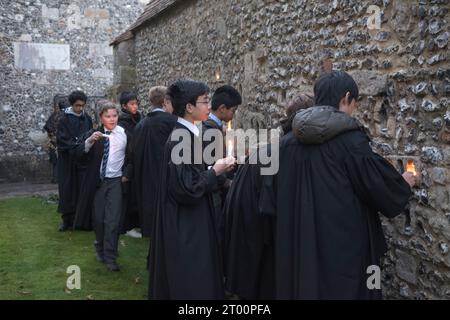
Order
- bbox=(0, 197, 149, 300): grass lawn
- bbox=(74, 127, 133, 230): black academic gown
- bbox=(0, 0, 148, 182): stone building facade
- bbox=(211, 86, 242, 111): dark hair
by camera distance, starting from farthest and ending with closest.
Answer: bbox=(0, 0, 148, 182): stone building facade
bbox=(74, 127, 133, 230): black academic gown
bbox=(0, 197, 149, 300): grass lawn
bbox=(211, 86, 242, 111): dark hair

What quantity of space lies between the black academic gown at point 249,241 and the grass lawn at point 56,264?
138cm

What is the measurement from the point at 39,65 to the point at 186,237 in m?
13.4

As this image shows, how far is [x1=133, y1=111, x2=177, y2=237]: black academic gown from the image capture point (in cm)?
584

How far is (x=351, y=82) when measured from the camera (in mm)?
3408

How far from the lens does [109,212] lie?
5.84 m

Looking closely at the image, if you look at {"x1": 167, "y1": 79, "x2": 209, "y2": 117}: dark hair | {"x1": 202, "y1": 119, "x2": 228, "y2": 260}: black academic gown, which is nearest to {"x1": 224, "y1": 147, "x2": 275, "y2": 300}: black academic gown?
{"x1": 202, "y1": 119, "x2": 228, "y2": 260}: black academic gown

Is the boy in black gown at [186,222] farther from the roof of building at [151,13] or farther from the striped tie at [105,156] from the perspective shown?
the roof of building at [151,13]

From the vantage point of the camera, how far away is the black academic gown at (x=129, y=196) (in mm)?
6086

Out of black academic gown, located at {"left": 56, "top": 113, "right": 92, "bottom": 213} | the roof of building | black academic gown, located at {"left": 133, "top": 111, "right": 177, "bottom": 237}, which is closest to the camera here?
black academic gown, located at {"left": 133, "top": 111, "right": 177, "bottom": 237}

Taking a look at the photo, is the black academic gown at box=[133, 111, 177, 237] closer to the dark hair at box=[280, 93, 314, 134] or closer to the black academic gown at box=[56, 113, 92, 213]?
the black academic gown at box=[56, 113, 92, 213]

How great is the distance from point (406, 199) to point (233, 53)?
207 inches

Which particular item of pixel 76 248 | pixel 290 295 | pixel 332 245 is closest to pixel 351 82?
pixel 332 245

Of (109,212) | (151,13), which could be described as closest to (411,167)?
(109,212)

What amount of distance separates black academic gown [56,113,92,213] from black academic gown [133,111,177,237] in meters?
1.77
